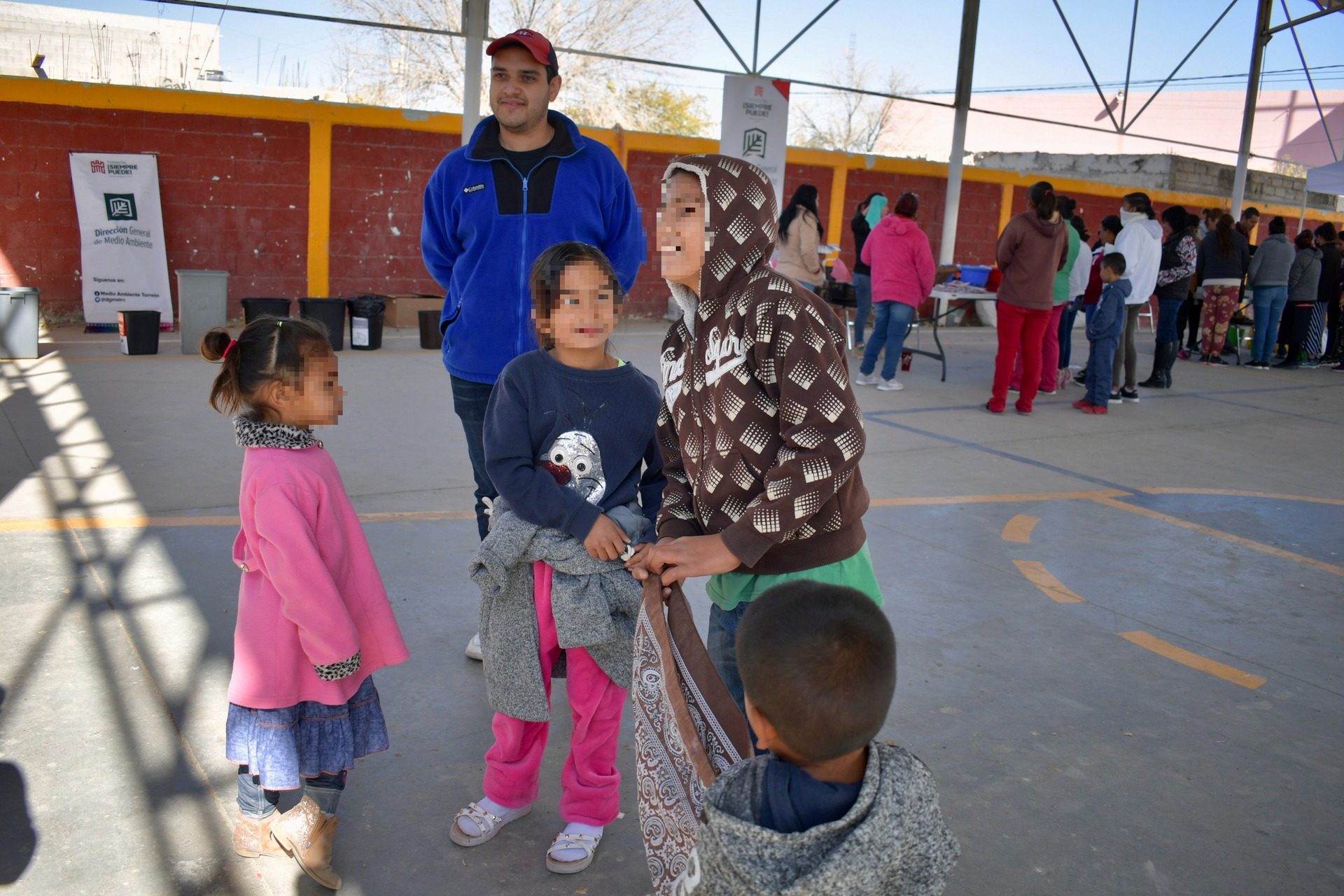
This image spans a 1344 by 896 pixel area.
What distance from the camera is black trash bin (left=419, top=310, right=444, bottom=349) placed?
9508 millimetres

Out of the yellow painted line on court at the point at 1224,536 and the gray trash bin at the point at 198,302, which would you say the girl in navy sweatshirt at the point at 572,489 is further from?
the gray trash bin at the point at 198,302

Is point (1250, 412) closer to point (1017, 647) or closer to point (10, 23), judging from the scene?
point (1017, 647)

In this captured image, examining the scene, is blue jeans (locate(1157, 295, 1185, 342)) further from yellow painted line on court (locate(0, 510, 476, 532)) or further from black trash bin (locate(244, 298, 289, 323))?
black trash bin (locate(244, 298, 289, 323))

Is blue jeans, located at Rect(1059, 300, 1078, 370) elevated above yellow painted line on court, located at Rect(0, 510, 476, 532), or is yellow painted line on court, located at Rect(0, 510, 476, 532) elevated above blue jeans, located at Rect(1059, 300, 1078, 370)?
blue jeans, located at Rect(1059, 300, 1078, 370)

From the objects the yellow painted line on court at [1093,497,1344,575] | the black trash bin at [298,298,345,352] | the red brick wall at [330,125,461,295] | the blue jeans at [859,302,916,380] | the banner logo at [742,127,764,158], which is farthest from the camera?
the red brick wall at [330,125,461,295]

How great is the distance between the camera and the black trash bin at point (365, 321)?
9148mm

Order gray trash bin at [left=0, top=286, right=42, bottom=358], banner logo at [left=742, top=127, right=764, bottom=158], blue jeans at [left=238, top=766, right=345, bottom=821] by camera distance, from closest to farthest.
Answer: blue jeans at [left=238, top=766, right=345, bottom=821]
gray trash bin at [left=0, top=286, right=42, bottom=358]
banner logo at [left=742, top=127, right=764, bottom=158]

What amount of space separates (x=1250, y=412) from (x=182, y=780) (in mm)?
9366

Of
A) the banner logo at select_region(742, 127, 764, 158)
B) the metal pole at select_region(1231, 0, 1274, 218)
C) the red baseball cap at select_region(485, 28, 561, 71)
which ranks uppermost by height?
the metal pole at select_region(1231, 0, 1274, 218)

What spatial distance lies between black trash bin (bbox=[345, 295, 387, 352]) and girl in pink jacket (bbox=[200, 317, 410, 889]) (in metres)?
7.25

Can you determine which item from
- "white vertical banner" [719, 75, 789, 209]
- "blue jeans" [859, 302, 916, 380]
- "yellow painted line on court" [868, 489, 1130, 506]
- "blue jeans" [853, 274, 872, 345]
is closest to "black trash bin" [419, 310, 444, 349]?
"white vertical banner" [719, 75, 789, 209]

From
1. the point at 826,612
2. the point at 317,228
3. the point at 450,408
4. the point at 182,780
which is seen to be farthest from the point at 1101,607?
the point at 317,228

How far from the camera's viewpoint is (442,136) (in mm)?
11680

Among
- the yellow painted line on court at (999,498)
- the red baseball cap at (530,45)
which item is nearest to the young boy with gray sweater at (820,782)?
the red baseball cap at (530,45)
